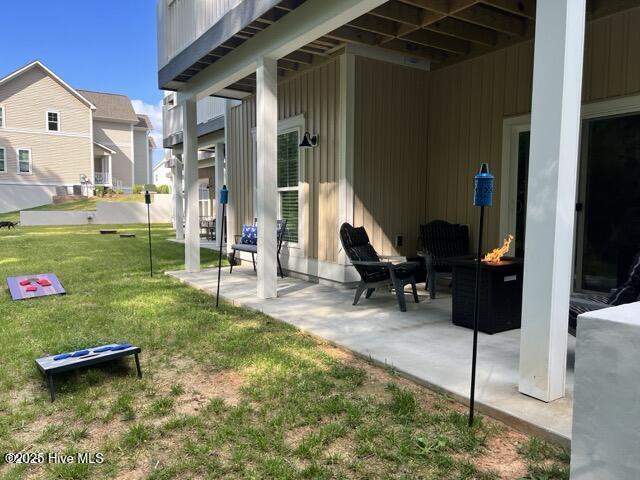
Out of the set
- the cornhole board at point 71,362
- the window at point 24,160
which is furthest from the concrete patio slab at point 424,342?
the window at point 24,160

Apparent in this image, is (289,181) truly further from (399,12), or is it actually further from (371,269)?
(399,12)

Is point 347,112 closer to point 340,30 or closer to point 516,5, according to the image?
point 340,30

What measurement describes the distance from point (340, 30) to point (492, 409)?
473cm

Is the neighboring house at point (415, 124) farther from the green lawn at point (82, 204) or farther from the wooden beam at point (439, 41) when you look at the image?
the green lawn at point (82, 204)

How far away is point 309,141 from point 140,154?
97.6 ft

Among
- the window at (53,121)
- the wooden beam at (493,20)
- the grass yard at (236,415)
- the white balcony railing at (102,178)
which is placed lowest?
the grass yard at (236,415)

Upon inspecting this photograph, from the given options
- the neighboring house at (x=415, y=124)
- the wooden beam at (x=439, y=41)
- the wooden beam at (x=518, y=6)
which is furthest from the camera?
the wooden beam at (x=439, y=41)

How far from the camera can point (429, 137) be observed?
22.0 feet

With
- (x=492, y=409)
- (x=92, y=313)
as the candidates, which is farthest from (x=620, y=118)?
(x=92, y=313)

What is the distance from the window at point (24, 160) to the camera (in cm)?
2528

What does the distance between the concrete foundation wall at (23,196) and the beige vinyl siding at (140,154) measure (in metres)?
6.94

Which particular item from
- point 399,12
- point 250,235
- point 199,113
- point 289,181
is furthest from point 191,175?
point 199,113

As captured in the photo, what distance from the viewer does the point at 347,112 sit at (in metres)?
6.01

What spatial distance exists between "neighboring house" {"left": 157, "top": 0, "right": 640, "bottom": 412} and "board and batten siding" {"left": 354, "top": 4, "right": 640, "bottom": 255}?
0.02 metres
